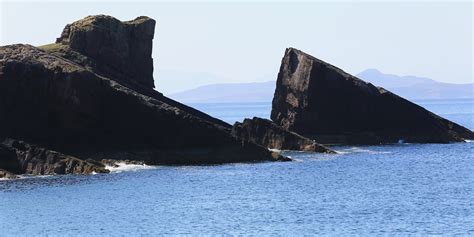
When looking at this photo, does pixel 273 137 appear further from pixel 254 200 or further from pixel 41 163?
pixel 254 200

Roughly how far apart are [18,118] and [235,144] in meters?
27.4

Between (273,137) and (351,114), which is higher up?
(351,114)

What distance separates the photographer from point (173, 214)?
272 feet

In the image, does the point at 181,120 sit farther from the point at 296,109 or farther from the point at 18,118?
the point at 296,109

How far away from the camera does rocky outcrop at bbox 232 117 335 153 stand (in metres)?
142

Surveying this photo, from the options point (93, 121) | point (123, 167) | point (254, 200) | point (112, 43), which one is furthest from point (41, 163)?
point (112, 43)

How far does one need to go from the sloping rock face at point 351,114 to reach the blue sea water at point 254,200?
3509cm

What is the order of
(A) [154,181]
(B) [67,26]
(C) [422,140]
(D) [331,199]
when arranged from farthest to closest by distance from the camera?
(C) [422,140]
(B) [67,26]
(A) [154,181]
(D) [331,199]

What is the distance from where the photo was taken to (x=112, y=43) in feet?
482

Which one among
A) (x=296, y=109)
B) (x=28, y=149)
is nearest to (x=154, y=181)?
(x=28, y=149)

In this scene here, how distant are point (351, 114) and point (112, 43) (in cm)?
4361

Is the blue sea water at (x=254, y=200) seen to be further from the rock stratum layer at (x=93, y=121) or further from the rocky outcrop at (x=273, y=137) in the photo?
the rocky outcrop at (x=273, y=137)

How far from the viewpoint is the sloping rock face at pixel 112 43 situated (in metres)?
144

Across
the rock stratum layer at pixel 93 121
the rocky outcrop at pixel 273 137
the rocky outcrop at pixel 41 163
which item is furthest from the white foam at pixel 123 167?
the rocky outcrop at pixel 273 137
